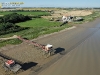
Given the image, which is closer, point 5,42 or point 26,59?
point 26,59

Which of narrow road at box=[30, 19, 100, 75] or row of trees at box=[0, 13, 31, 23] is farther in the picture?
row of trees at box=[0, 13, 31, 23]

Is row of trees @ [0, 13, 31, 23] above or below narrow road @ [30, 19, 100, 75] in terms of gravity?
above

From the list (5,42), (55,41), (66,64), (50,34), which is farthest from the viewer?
(50,34)

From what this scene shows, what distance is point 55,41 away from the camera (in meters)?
26.5

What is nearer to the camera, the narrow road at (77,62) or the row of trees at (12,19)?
the narrow road at (77,62)

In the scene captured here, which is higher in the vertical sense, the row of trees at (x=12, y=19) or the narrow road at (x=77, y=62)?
the row of trees at (x=12, y=19)

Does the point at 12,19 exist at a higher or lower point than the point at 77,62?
higher

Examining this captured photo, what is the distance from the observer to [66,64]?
1698 cm

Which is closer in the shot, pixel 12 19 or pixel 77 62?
pixel 77 62

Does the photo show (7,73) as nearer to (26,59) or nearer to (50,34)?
(26,59)

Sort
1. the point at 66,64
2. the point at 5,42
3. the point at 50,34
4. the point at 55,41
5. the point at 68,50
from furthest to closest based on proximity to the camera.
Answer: the point at 50,34, the point at 55,41, the point at 5,42, the point at 68,50, the point at 66,64

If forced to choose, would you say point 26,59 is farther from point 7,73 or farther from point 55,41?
point 55,41

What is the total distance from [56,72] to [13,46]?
959 centimetres

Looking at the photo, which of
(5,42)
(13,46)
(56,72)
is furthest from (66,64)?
(5,42)
